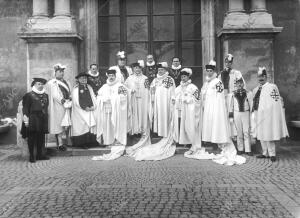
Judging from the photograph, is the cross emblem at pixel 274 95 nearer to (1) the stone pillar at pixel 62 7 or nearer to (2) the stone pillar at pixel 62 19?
(2) the stone pillar at pixel 62 19

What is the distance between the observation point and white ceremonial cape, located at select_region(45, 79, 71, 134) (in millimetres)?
11109

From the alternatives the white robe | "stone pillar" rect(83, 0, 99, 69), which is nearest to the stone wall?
"stone pillar" rect(83, 0, 99, 69)

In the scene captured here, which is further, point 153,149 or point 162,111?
point 162,111

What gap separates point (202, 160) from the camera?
1004cm

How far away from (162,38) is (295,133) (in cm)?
456

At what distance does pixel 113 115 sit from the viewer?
10938 mm

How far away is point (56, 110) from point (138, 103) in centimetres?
190

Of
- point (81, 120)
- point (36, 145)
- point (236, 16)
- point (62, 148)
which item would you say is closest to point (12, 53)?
point (81, 120)

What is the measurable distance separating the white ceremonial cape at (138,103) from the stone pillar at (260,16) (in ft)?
11.2

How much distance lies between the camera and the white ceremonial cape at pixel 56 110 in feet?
36.4

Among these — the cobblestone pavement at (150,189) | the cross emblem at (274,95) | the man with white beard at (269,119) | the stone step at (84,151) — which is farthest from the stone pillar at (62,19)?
the cross emblem at (274,95)

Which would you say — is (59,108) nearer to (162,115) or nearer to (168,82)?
(162,115)

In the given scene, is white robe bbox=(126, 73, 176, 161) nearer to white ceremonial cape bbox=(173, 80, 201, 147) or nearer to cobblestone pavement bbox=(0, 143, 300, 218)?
white ceremonial cape bbox=(173, 80, 201, 147)

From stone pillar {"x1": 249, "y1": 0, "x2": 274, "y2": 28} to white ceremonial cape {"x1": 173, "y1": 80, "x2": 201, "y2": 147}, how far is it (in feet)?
10.0
